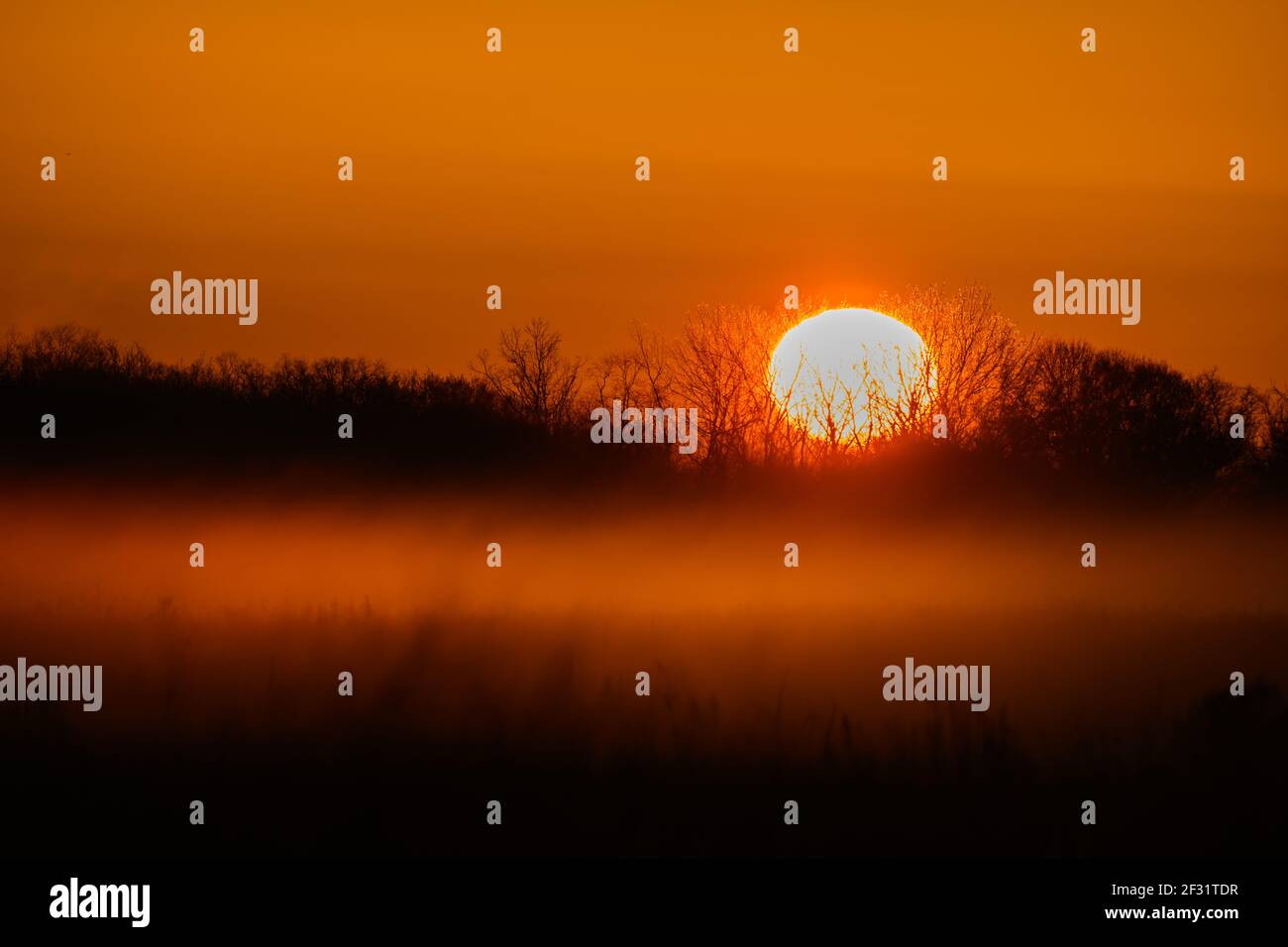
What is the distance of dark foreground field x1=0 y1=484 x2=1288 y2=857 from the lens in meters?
11.3

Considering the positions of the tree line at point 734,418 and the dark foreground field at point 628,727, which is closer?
the dark foreground field at point 628,727

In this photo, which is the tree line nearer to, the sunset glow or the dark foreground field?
the sunset glow

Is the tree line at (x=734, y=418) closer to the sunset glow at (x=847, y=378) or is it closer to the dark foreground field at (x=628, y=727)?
the sunset glow at (x=847, y=378)

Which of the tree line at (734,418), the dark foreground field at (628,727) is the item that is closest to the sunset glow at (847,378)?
the tree line at (734,418)

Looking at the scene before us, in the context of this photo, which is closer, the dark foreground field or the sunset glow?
the dark foreground field

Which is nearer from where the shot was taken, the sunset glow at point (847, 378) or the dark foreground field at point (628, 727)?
the dark foreground field at point (628, 727)

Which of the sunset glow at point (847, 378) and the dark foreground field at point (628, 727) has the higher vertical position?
the sunset glow at point (847, 378)

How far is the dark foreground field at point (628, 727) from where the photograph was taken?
1130cm

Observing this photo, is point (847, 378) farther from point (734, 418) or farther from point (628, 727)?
point (628, 727)

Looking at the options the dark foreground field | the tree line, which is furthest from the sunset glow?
the dark foreground field

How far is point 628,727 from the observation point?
1314cm

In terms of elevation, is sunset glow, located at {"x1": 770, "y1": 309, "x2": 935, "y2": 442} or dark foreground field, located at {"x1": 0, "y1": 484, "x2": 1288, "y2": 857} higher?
sunset glow, located at {"x1": 770, "y1": 309, "x2": 935, "y2": 442}
